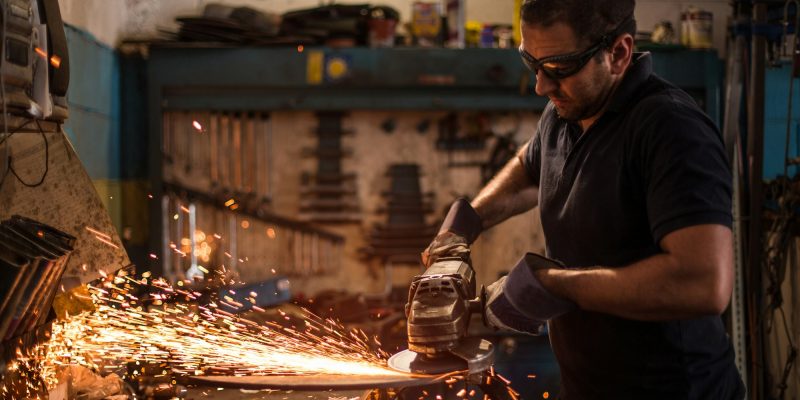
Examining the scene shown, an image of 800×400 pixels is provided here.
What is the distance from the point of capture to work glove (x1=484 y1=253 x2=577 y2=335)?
6.06ft

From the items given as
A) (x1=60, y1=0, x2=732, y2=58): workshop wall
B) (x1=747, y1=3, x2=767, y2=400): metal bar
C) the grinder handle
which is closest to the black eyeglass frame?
the grinder handle

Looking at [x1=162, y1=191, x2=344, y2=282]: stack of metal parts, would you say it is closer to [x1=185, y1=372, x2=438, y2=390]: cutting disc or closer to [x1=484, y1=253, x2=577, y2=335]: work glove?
[x1=185, y1=372, x2=438, y2=390]: cutting disc

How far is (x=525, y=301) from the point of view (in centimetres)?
188

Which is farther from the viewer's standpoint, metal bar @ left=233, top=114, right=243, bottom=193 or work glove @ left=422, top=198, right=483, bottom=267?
metal bar @ left=233, top=114, right=243, bottom=193

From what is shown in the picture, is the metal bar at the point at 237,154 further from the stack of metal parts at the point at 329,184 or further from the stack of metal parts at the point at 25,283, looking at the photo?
the stack of metal parts at the point at 25,283

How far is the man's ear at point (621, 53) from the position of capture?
193cm

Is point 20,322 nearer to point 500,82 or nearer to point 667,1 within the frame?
point 500,82

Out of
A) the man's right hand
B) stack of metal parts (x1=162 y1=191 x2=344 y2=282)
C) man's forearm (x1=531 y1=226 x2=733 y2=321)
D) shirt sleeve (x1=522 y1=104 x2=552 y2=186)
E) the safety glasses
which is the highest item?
the safety glasses

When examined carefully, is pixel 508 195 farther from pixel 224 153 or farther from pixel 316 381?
pixel 224 153

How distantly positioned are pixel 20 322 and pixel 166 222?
136 inches

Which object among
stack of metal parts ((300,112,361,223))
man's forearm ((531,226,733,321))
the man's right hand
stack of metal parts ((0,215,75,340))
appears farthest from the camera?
stack of metal parts ((300,112,361,223))

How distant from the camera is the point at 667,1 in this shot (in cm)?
589

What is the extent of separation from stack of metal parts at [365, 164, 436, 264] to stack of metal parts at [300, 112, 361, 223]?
0.73 ft

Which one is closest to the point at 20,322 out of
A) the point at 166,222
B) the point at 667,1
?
the point at 166,222
